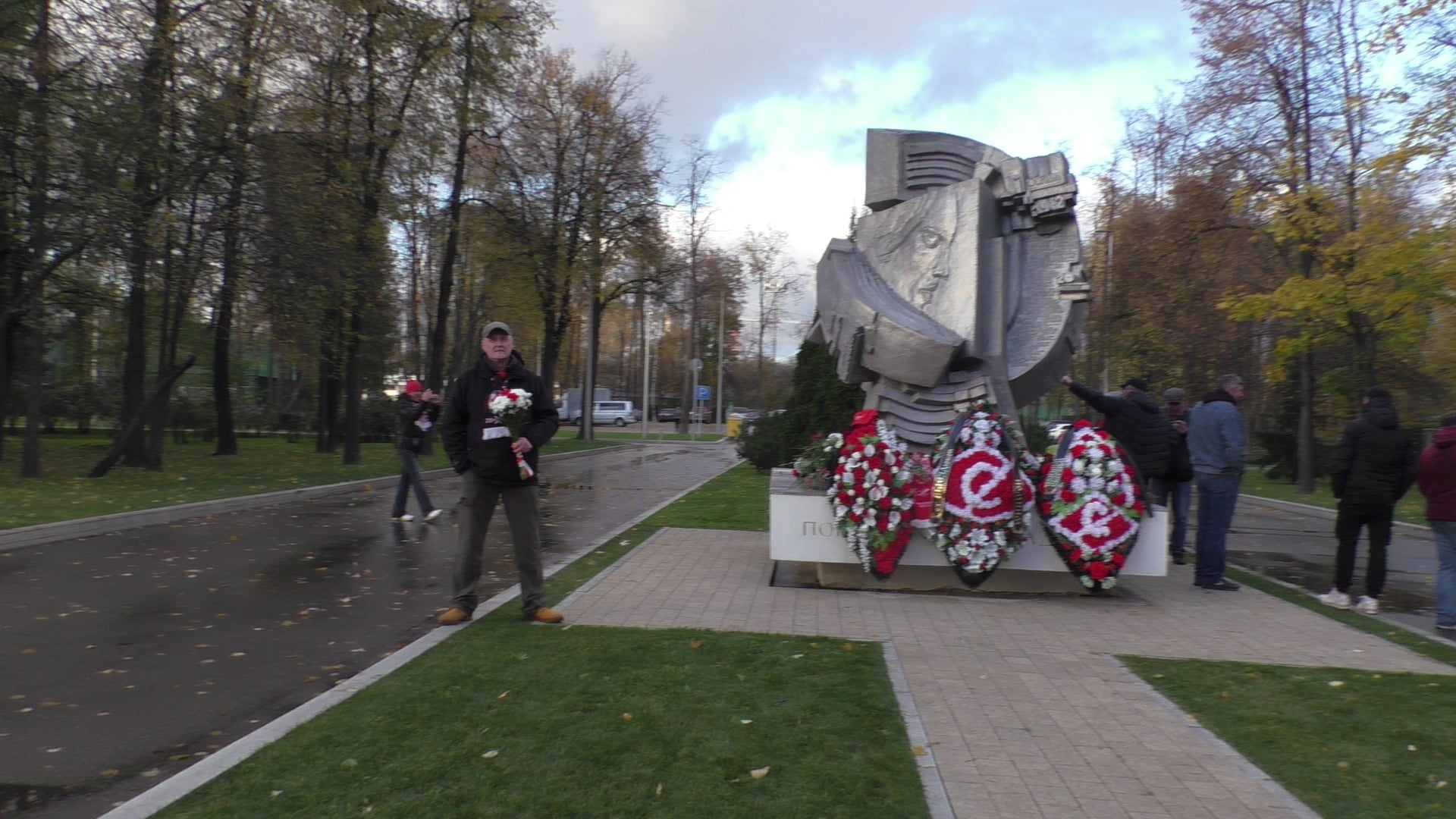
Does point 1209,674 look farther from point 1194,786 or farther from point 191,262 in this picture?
point 191,262

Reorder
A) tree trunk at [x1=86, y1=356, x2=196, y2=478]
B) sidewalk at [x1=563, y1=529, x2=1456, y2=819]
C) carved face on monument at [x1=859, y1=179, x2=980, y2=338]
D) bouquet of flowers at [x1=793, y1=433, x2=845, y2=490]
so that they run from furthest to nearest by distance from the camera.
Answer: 1. tree trunk at [x1=86, y1=356, x2=196, y2=478]
2. carved face on monument at [x1=859, y1=179, x2=980, y2=338]
3. bouquet of flowers at [x1=793, y1=433, x2=845, y2=490]
4. sidewalk at [x1=563, y1=529, x2=1456, y2=819]

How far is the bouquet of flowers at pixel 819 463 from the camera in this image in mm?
8688

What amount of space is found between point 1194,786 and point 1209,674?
202cm

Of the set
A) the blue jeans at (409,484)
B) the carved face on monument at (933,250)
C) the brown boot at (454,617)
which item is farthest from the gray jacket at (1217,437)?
the blue jeans at (409,484)

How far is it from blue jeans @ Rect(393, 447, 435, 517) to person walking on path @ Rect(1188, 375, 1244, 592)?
363 inches

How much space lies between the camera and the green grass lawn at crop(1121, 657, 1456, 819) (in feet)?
13.8

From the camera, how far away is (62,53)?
15.7 m

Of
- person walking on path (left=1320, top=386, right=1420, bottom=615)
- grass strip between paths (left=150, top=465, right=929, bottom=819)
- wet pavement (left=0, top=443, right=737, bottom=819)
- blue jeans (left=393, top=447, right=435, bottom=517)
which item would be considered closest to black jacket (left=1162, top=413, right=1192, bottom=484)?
person walking on path (left=1320, top=386, right=1420, bottom=615)

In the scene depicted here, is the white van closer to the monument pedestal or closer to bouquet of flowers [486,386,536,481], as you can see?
the monument pedestal

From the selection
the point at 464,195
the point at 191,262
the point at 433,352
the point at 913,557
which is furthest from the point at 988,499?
the point at 464,195

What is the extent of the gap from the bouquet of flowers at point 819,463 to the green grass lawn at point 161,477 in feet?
27.9

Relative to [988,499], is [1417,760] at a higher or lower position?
lower

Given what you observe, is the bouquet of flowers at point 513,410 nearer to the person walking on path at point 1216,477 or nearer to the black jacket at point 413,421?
the black jacket at point 413,421

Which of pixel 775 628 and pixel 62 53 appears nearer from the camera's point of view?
pixel 775 628
